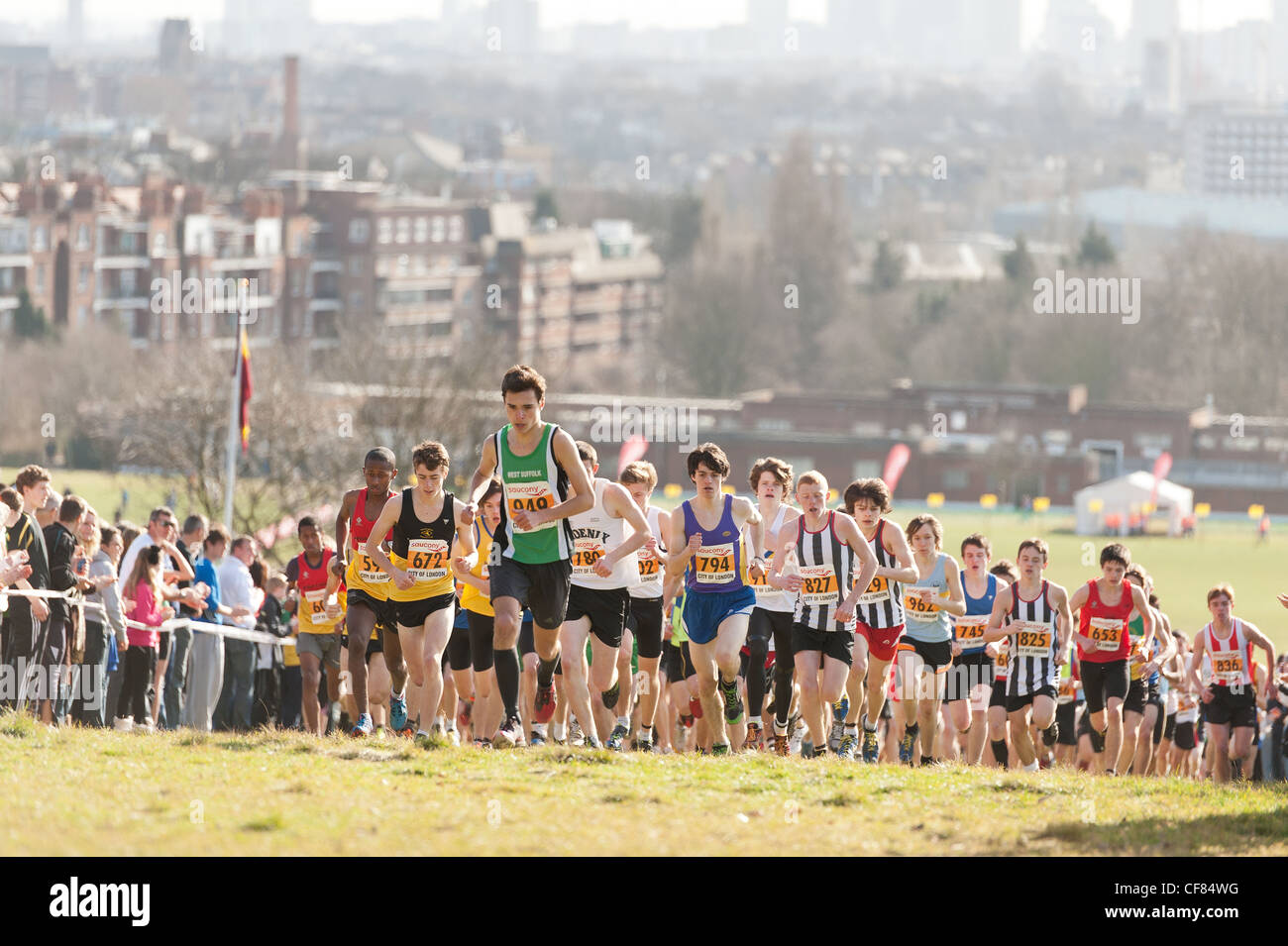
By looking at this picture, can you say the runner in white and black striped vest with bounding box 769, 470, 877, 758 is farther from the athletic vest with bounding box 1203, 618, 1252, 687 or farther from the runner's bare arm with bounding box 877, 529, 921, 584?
the athletic vest with bounding box 1203, 618, 1252, 687

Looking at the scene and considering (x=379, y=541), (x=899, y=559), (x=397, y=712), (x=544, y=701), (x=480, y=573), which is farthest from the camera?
(x=899, y=559)

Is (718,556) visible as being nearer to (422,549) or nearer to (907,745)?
(422,549)

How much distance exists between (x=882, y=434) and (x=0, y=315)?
2062 inches

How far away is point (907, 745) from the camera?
14930 mm

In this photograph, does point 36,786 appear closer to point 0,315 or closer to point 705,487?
point 705,487

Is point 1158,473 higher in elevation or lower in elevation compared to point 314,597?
lower

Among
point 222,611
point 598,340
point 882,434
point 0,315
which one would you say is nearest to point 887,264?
point 598,340

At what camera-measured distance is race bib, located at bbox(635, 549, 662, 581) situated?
1365 cm

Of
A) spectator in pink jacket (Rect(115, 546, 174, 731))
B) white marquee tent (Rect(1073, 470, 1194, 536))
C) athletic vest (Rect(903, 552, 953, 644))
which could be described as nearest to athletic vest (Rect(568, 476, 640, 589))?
athletic vest (Rect(903, 552, 953, 644))

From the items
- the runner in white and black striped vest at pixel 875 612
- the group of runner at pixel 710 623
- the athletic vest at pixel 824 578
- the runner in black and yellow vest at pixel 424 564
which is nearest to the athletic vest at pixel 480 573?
the group of runner at pixel 710 623

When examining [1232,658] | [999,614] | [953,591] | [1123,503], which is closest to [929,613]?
[953,591]

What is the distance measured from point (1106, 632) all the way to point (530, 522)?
5.80m

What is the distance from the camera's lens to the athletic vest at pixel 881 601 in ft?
46.2

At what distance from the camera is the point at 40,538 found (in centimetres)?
1380
